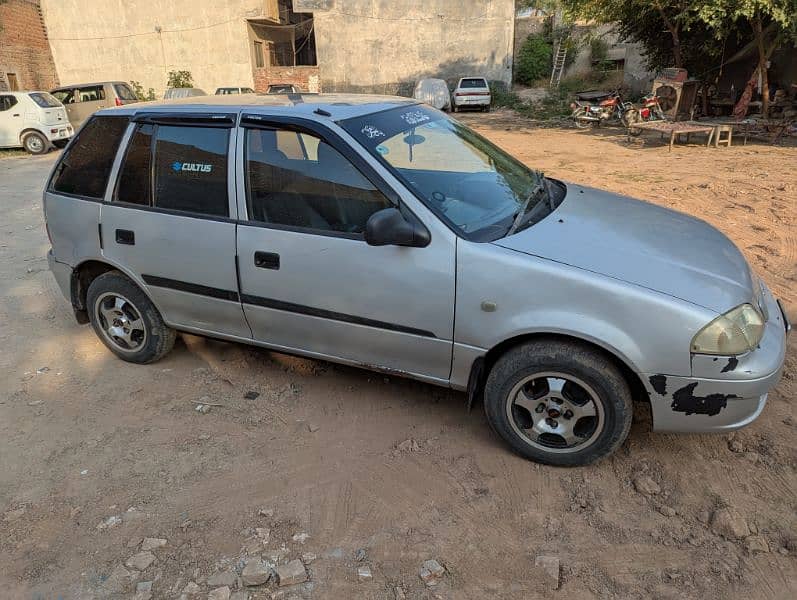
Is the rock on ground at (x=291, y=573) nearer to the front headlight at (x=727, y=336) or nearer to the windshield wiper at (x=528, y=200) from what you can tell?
the windshield wiper at (x=528, y=200)

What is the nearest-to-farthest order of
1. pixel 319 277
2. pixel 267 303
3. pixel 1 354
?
1. pixel 319 277
2. pixel 267 303
3. pixel 1 354

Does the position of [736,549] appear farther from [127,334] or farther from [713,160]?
[713,160]

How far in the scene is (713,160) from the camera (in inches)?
437

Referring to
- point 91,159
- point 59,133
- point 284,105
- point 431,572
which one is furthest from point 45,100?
point 431,572

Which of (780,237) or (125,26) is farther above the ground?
(125,26)

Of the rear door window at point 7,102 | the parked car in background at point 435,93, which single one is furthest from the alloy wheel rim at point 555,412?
the parked car in background at point 435,93

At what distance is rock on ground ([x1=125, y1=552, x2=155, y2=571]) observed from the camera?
2.45m

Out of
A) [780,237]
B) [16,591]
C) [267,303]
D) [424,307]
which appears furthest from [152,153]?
[780,237]

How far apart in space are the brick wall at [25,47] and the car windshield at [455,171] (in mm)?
28168

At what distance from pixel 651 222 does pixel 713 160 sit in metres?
9.45

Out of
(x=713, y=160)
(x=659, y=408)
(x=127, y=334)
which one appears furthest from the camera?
(x=713, y=160)

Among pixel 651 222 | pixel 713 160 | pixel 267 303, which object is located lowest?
pixel 713 160

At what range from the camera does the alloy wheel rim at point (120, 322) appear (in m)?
4.00

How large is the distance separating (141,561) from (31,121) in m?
16.3
